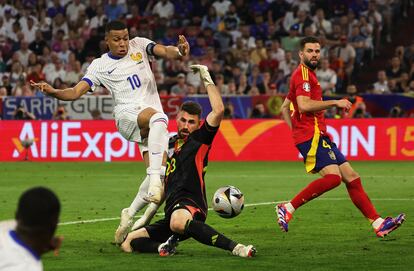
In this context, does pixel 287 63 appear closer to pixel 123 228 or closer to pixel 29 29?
pixel 29 29

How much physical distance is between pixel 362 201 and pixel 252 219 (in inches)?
97.0

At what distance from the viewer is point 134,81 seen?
466 inches

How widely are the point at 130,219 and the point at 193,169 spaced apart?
1198 millimetres

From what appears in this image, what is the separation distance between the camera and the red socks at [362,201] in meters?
11.6

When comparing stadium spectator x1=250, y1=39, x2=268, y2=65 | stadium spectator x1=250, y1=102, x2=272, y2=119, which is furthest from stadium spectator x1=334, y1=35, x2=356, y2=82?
stadium spectator x1=250, y1=102, x2=272, y2=119

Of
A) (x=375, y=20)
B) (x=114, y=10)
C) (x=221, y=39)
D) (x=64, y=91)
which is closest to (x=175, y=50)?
(x=64, y=91)

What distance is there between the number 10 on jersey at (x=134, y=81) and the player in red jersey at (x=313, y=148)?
1748mm

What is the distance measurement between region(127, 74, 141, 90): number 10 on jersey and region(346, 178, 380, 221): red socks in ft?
8.44

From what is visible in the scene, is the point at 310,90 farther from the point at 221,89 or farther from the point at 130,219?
the point at 221,89

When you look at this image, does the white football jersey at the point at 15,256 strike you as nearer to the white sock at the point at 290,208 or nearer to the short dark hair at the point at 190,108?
the short dark hair at the point at 190,108

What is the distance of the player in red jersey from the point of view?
Answer: 11.7 m

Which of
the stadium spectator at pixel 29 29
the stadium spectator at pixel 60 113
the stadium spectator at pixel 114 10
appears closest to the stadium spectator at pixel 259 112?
the stadium spectator at pixel 60 113

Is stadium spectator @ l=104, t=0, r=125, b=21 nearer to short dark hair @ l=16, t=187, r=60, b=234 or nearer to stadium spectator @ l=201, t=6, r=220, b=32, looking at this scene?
stadium spectator @ l=201, t=6, r=220, b=32

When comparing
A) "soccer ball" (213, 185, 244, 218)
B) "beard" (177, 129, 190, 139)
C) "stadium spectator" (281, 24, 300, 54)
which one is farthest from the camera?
"stadium spectator" (281, 24, 300, 54)
